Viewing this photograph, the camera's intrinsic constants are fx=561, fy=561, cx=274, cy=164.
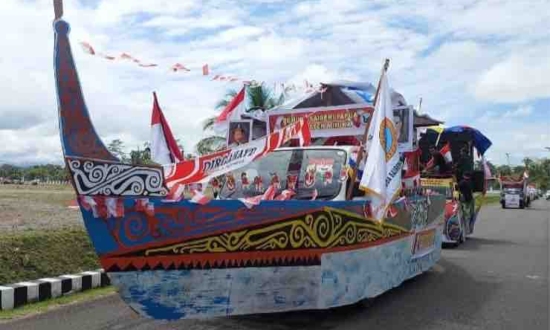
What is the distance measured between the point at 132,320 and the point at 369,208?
272 centimetres

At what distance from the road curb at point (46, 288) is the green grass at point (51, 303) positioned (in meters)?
0.10

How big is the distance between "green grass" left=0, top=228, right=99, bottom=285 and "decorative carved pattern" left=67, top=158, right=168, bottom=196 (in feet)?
11.9

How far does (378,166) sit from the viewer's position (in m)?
5.73

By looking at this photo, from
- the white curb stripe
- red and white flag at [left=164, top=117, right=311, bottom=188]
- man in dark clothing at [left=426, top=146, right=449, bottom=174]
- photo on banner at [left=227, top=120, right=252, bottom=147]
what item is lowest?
the white curb stripe

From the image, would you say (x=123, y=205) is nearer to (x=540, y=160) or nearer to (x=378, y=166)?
(x=378, y=166)

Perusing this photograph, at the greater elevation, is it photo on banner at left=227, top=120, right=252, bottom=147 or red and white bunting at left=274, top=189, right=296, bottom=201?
photo on banner at left=227, top=120, right=252, bottom=147

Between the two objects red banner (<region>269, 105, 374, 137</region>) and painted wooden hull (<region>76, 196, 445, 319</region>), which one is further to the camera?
red banner (<region>269, 105, 374, 137</region>)

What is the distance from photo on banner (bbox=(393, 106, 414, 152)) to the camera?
7.03 m

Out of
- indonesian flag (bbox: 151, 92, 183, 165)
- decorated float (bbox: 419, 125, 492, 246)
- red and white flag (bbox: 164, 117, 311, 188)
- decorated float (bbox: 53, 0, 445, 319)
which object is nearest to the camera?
decorated float (bbox: 53, 0, 445, 319)

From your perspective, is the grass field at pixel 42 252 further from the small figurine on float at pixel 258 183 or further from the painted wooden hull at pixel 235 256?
the painted wooden hull at pixel 235 256

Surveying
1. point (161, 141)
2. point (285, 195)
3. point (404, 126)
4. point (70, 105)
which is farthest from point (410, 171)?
point (70, 105)

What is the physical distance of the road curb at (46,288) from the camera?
625cm

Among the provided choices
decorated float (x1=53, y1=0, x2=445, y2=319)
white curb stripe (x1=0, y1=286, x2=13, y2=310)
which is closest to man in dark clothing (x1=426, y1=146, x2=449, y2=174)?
decorated float (x1=53, y1=0, x2=445, y2=319)

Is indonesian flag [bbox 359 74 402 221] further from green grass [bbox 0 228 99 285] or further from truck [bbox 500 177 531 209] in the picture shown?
truck [bbox 500 177 531 209]
